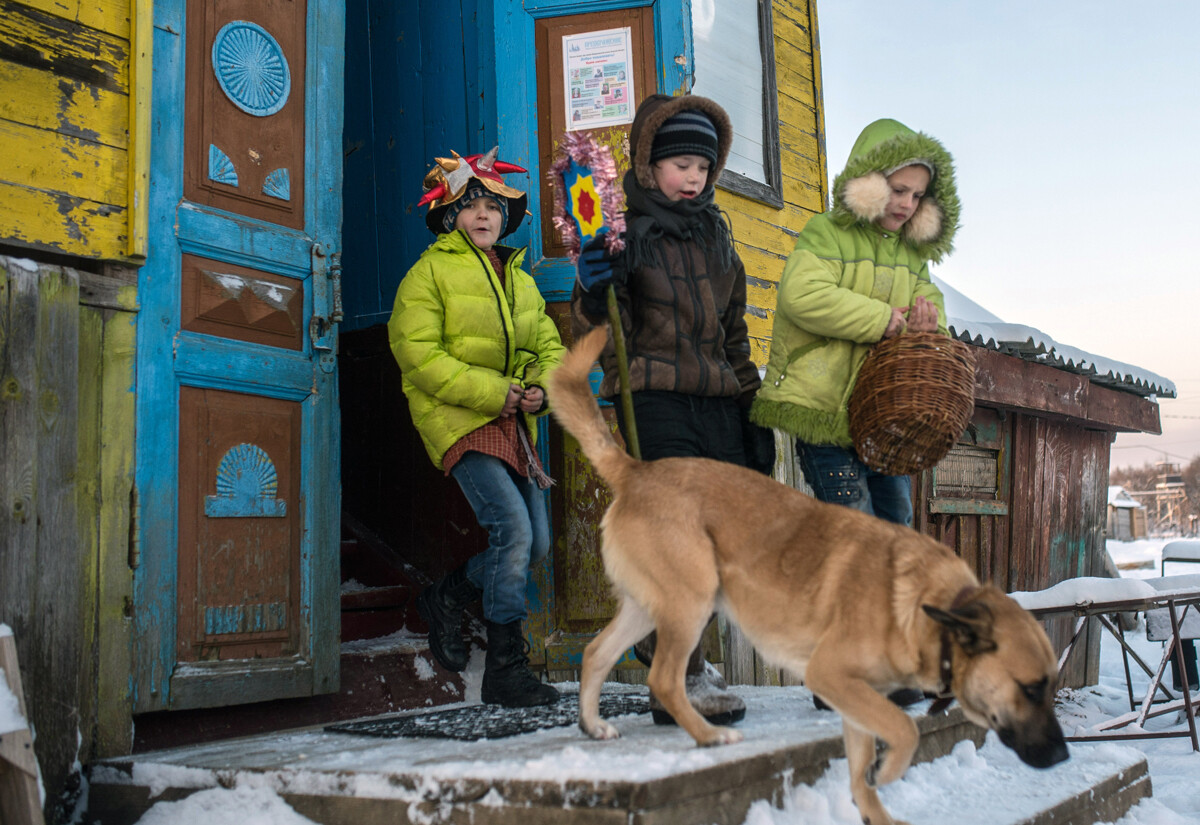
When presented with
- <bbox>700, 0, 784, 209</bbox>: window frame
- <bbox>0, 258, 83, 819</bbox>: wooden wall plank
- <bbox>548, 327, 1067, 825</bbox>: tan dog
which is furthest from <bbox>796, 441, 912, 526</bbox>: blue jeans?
<bbox>700, 0, 784, 209</bbox>: window frame

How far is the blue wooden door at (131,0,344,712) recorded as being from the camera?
3508 millimetres

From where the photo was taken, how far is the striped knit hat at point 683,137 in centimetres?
353

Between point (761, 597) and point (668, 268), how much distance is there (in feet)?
4.34

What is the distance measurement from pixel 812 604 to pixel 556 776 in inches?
34.1

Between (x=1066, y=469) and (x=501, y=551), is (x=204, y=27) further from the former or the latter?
(x=1066, y=469)

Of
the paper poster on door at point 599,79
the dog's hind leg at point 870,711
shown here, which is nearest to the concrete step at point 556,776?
the dog's hind leg at point 870,711

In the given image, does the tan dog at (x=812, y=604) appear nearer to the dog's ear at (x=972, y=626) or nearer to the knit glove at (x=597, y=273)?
the dog's ear at (x=972, y=626)

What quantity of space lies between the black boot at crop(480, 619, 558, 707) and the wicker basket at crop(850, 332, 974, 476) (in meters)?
1.51

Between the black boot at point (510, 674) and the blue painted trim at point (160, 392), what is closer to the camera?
A: the blue painted trim at point (160, 392)

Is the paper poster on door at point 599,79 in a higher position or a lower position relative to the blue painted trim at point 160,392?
higher

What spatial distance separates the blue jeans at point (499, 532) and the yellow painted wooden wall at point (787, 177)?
8.72 feet

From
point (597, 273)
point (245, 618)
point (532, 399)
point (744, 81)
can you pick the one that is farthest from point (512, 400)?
point (744, 81)

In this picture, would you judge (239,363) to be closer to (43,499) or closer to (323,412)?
(323,412)

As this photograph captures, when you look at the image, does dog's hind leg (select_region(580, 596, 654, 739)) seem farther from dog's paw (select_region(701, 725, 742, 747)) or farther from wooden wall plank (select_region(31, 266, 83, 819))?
wooden wall plank (select_region(31, 266, 83, 819))
